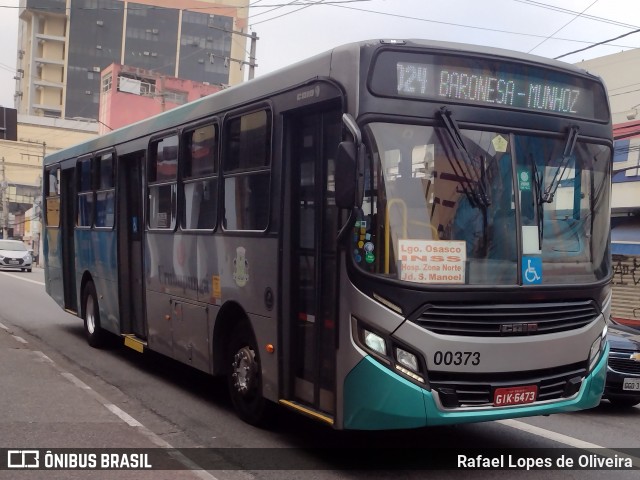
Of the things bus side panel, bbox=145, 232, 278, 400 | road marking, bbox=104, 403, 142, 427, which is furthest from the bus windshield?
road marking, bbox=104, 403, 142, 427

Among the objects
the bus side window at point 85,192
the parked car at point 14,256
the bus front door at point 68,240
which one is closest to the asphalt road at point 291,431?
the bus side window at point 85,192

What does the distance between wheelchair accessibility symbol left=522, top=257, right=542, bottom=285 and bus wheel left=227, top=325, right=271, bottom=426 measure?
257cm

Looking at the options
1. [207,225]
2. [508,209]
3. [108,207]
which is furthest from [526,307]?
[108,207]

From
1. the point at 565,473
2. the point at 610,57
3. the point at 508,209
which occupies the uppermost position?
the point at 610,57

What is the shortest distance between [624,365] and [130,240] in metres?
6.76

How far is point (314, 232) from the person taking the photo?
6.42 m

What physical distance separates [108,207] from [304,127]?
5.85 meters

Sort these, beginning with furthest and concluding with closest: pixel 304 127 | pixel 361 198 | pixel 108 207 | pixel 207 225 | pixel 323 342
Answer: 1. pixel 108 207
2. pixel 207 225
3. pixel 304 127
4. pixel 323 342
5. pixel 361 198

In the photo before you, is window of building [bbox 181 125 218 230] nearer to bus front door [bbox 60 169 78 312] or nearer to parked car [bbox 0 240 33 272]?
bus front door [bbox 60 169 78 312]

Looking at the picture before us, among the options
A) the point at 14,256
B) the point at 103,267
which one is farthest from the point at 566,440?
the point at 14,256

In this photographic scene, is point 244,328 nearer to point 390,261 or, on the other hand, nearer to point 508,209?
point 390,261

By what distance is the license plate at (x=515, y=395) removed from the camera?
5883 mm

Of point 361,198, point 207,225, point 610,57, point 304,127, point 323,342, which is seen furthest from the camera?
point 610,57

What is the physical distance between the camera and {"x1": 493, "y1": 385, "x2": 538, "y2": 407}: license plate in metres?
5.88
